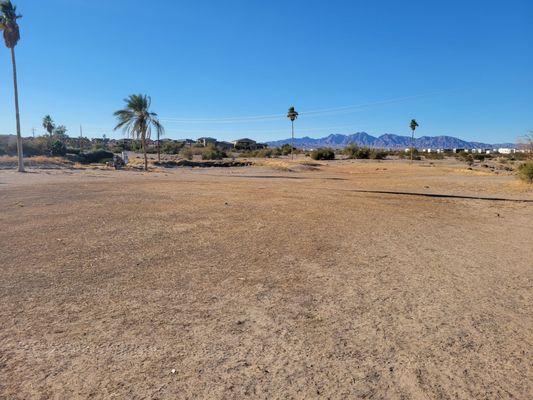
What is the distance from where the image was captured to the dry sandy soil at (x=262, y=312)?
3631 millimetres

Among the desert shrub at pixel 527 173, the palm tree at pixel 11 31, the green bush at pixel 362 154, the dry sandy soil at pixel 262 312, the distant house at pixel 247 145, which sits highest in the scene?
the palm tree at pixel 11 31

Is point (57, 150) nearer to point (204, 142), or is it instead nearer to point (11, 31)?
point (11, 31)

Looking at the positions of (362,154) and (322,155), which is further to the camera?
(362,154)

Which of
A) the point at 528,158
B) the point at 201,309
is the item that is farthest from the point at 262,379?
the point at 528,158

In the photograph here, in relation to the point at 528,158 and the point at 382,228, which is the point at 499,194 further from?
the point at 382,228

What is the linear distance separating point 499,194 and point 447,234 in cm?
1242

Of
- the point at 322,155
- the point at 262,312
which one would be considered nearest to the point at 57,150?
the point at 322,155

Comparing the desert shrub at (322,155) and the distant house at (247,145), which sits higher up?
the distant house at (247,145)

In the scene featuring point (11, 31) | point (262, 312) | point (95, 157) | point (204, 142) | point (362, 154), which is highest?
point (11, 31)

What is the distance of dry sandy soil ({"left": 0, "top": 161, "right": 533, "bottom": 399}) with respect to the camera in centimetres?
363

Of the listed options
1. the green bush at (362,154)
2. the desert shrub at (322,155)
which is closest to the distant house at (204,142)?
the desert shrub at (322,155)

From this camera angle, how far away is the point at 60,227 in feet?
33.8

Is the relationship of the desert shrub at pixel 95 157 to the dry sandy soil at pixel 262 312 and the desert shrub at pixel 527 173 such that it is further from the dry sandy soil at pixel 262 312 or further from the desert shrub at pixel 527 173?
the dry sandy soil at pixel 262 312

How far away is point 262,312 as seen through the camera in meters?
5.13
